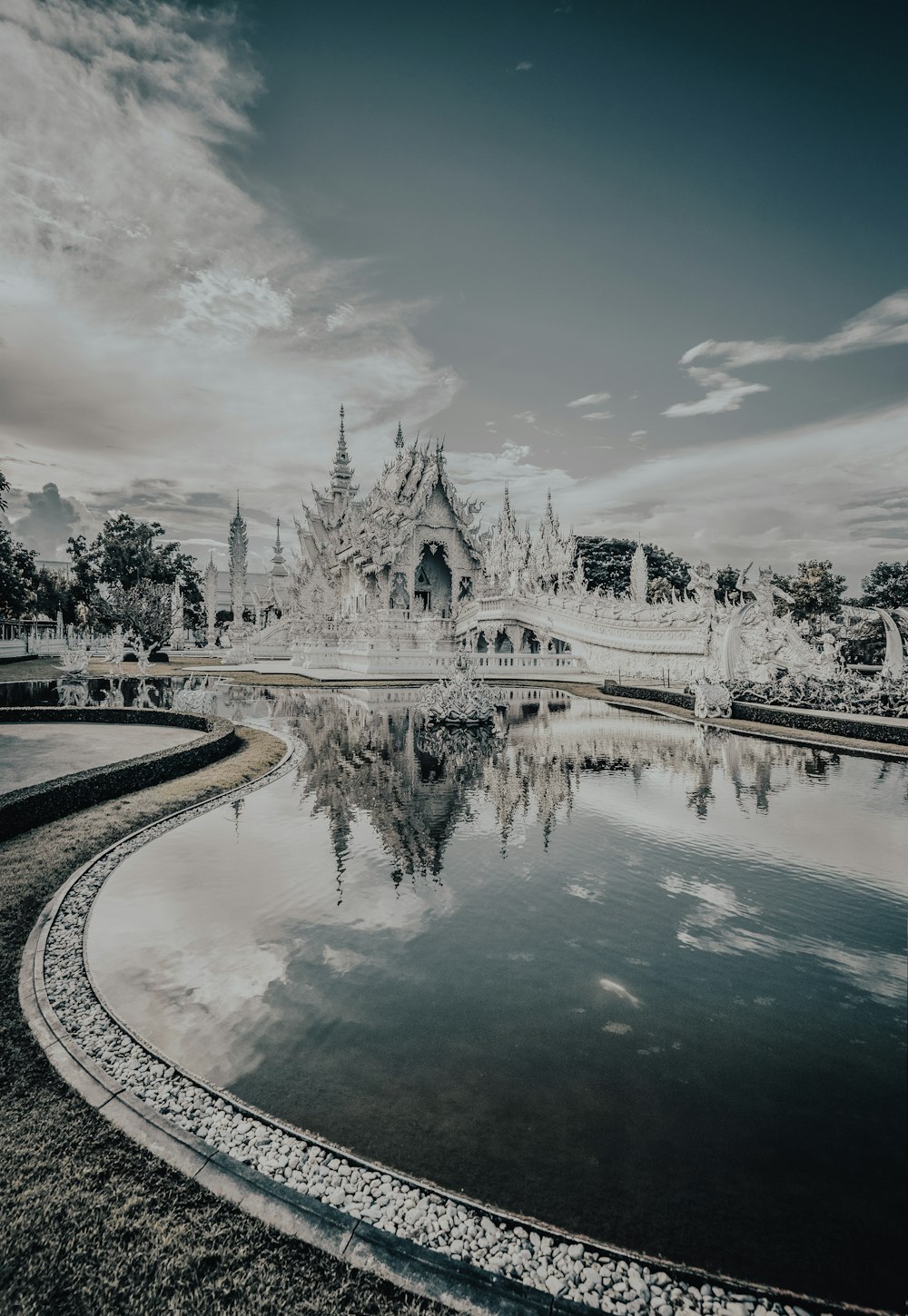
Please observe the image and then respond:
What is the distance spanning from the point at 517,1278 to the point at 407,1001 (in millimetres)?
2056

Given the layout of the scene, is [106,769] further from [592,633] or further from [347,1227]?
[592,633]

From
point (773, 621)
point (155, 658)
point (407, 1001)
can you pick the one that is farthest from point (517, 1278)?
point (155, 658)

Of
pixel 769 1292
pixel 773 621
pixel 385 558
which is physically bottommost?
pixel 769 1292

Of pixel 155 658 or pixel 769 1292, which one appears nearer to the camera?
pixel 769 1292

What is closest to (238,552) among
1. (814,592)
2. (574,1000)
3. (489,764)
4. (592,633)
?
(592,633)

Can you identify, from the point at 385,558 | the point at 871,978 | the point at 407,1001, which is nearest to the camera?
the point at 407,1001

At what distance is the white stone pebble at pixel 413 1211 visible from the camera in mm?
2629

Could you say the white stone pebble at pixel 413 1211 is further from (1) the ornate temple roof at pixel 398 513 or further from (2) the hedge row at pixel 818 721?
(1) the ornate temple roof at pixel 398 513

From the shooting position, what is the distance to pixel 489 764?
12.9 m

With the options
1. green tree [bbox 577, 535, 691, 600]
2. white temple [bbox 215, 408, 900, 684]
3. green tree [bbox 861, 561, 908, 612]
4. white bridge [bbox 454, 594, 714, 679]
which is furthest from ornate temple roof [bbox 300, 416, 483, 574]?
green tree [bbox 577, 535, 691, 600]

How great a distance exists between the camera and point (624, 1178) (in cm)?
320

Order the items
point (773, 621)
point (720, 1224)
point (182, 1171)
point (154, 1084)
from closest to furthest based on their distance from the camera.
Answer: point (720, 1224) < point (182, 1171) < point (154, 1084) < point (773, 621)

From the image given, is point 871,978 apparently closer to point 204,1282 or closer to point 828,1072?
point 828,1072

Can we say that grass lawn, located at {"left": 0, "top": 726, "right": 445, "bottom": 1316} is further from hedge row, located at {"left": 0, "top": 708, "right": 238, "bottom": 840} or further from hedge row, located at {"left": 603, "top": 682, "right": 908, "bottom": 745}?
hedge row, located at {"left": 603, "top": 682, "right": 908, "bottom": 745}
